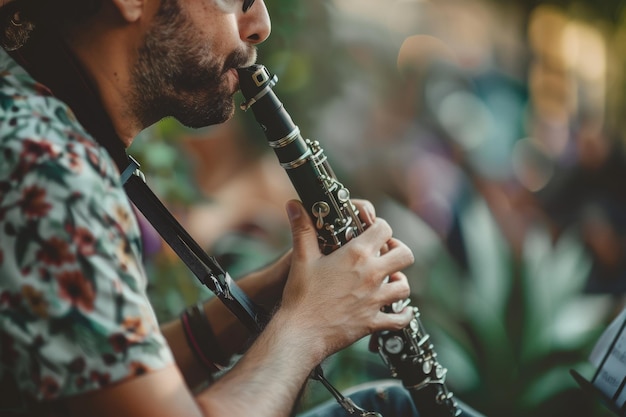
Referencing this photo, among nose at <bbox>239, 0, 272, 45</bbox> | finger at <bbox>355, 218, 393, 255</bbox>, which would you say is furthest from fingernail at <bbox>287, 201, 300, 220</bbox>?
nose at <bbox>239, 0, 272, 45</bbox>

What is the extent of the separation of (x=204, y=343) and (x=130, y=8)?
838 mm

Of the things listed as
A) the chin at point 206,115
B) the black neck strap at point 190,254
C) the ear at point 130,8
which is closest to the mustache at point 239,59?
the chin at point 206,115

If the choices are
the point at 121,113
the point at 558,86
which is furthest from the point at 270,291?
the point at 558,86

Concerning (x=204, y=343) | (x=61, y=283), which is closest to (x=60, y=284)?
(x=61, y=283)

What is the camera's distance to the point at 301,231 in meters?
1.40

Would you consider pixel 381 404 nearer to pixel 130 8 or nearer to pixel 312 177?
pixel 312 177

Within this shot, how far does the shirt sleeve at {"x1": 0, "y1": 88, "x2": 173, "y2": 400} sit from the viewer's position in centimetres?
90

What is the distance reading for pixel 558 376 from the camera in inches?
116

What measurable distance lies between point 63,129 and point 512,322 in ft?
7.95

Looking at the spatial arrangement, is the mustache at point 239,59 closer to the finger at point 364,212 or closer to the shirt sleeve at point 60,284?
the finger at point 364,212

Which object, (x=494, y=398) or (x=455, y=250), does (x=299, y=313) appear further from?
(x=494, y=398)

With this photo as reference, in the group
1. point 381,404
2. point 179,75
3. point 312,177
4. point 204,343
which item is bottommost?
point 381,404

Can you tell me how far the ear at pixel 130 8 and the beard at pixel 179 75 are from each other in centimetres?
4

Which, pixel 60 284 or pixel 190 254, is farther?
pixel 190 254
